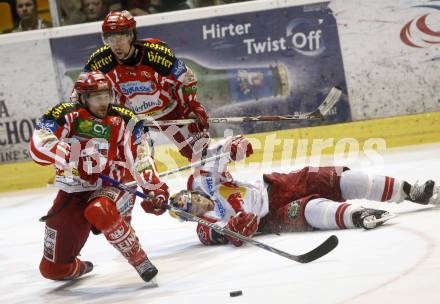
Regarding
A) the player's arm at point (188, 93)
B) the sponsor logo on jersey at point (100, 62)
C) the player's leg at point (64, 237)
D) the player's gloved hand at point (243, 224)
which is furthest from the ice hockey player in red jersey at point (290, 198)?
the sponsor logo on jersey at point (100, 62)

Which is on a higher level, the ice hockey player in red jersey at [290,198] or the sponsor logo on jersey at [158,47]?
the sponsor logo on jersey at [158,47]

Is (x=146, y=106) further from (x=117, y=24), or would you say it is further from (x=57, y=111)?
(x=57, y=111)

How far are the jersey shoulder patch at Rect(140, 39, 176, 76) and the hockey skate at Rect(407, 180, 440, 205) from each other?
1680 millimetres

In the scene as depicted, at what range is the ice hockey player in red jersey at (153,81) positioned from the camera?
5699mm

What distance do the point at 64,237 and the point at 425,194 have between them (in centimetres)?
180

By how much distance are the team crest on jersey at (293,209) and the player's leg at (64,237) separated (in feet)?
3.32

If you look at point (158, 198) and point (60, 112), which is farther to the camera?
point (60, 112)

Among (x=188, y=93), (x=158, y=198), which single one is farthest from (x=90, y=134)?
(x=188, y=93)

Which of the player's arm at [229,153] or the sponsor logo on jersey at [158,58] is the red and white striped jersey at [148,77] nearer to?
the sponsor logo on jersey at [158,58]

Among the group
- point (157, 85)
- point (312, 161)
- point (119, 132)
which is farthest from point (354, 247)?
point (312, 161)

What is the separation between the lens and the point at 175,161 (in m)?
8.03

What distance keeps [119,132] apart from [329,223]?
1115 mm

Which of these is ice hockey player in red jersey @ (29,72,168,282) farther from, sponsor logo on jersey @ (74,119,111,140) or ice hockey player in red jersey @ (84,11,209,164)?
ice hockey player in red jersey @ (84,11,209,164)

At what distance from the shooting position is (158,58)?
5.76 metres
